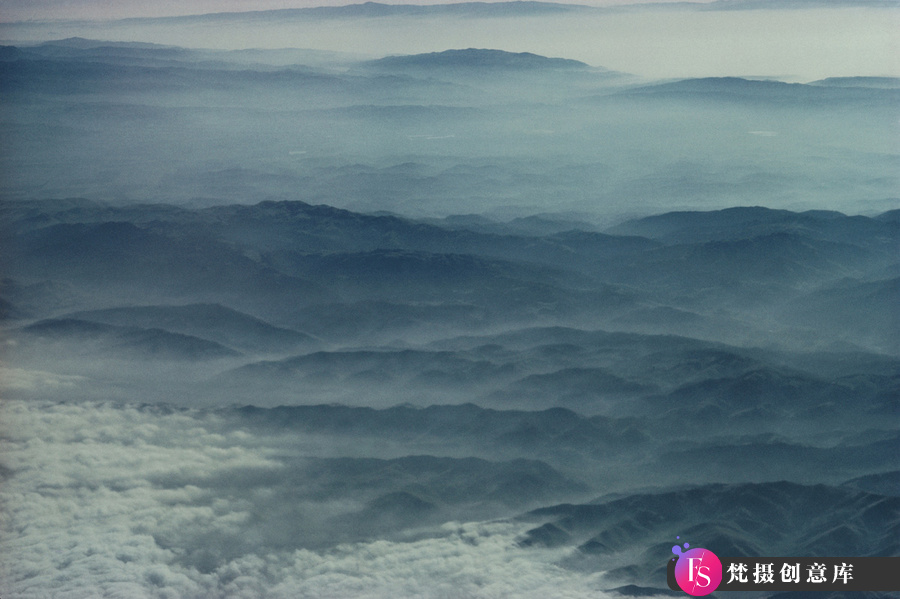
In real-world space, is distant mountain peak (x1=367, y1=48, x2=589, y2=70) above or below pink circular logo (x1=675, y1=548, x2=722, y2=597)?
above

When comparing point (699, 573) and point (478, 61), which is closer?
point (699, 573)

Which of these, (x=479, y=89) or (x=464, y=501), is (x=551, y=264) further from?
(x=464, y=501)

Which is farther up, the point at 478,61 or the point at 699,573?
the point at 478,61

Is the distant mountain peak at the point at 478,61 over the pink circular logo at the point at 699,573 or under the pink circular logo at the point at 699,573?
over

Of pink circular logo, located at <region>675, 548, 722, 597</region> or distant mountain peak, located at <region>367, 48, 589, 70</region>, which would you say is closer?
pink circular logo, located at <region>675, 548, 722, 597</region>

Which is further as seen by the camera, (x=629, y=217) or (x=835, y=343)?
(x=629, y=217)

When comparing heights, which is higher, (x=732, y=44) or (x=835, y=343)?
(x=732, y=44)

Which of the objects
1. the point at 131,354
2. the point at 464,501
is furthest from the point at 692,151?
the point at 131,354

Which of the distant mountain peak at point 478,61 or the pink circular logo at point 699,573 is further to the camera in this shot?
the distant mountain peak at point 478,61
